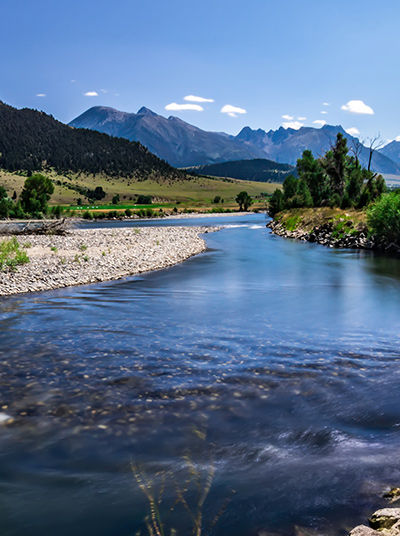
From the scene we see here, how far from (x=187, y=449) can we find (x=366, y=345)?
28.0 ft

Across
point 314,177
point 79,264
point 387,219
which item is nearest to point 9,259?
point 79,264

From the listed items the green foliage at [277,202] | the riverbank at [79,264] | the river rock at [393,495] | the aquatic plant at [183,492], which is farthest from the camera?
the green foliage at [277,202]

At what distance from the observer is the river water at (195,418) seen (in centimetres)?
603

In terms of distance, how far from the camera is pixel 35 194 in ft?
379

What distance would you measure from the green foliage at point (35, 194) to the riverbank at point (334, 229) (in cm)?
6952

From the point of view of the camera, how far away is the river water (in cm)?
603

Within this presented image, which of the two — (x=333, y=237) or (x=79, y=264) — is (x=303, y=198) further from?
(x=79, y=264)

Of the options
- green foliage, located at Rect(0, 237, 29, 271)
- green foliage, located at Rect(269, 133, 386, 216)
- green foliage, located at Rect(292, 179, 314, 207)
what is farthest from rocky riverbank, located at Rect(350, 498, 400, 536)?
green foliage, located at Rect(292, 179, 314, 207)

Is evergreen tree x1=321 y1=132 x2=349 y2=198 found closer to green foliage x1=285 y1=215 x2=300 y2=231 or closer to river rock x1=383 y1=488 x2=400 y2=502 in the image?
green foliage x1=285 y1=215 x2=300 y2=231

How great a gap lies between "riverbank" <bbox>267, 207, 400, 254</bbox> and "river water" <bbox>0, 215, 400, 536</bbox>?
100 ft

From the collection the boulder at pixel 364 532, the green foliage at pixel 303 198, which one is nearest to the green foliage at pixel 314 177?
the green foliage at pixel 303 198

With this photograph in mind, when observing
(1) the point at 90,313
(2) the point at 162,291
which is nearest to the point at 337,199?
(2) the point at 162,291

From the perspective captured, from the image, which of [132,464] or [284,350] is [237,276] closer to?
[284,350]

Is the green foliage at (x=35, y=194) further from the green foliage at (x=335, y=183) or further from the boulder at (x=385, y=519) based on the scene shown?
the boulder at (x=385, y=519)
